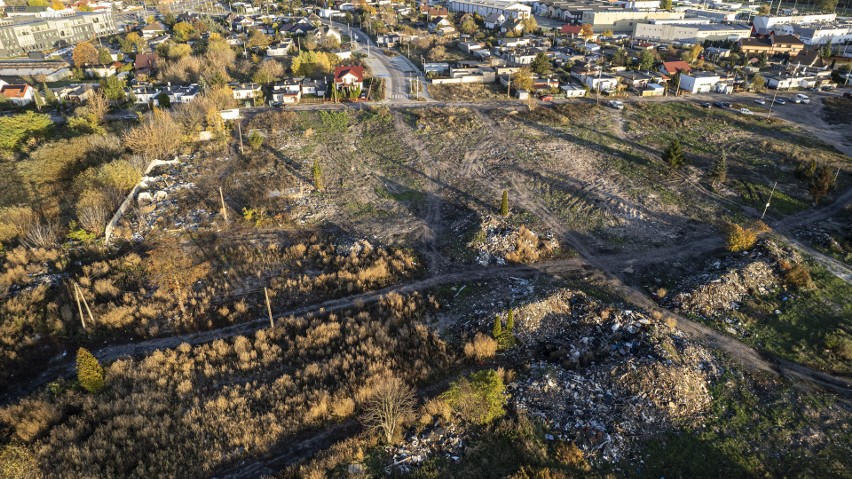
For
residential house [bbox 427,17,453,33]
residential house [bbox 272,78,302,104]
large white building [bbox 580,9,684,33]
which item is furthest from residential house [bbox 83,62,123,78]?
large white building [bbox 580,9,684,33]

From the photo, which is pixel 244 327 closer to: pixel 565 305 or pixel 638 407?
pixel 565 305

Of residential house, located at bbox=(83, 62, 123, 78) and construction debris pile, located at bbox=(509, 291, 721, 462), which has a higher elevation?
residential house, located at bbox=(83, 62, 123, 78)

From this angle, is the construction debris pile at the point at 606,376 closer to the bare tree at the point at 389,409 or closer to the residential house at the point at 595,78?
the bare tree at the point at 389,409

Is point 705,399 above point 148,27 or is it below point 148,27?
below

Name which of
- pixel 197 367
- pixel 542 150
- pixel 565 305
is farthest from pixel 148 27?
pixel 565 305

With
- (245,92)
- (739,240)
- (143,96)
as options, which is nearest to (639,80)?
(739,240)

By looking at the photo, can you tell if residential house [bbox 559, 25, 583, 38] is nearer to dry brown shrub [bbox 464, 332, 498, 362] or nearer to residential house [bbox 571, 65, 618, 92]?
residential house [bbox 571, 65, 618, 92]

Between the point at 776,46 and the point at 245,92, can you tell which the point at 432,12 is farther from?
the point at 776,46
